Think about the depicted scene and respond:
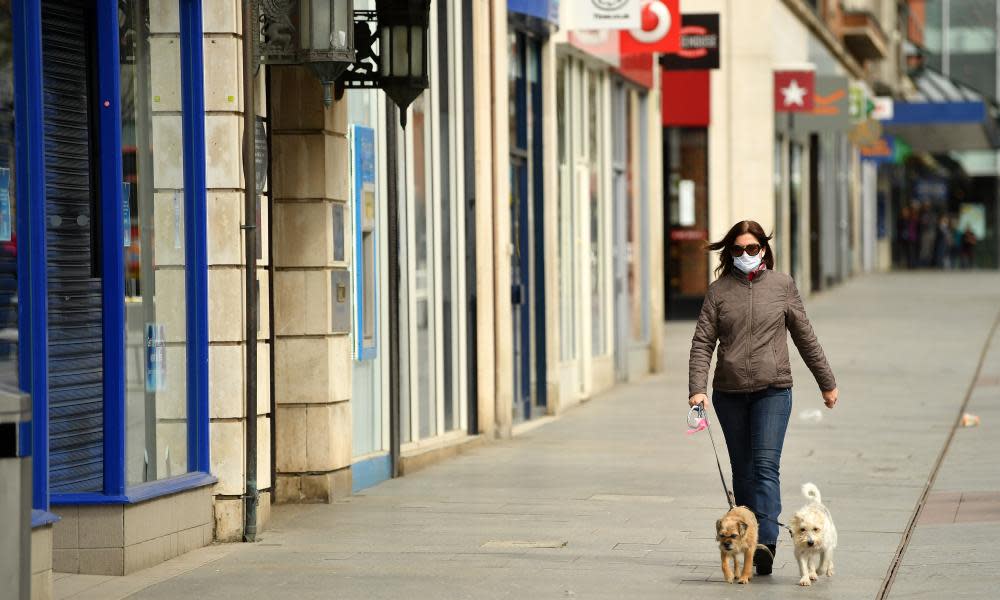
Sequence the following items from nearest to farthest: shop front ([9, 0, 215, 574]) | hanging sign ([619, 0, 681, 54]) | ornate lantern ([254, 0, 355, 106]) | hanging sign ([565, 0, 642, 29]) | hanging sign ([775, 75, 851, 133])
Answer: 1. shop front ([9, 0, 215, 574])
2. ornate lantern ([254, 0, 355, 106])
3. hanging sign ([565, 0, 642, 29])
4. hanging sign ([619, 0, 681, 54])
5. hanging sign ([775, 75, 851, 133])

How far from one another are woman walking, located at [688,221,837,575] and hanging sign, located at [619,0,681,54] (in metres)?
10.6

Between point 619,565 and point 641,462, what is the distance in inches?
179

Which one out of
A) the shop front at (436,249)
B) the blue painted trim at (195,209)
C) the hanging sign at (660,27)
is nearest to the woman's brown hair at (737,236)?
the blue painted trim at (195,209)

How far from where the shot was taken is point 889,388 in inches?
759

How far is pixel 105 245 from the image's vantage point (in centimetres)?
888

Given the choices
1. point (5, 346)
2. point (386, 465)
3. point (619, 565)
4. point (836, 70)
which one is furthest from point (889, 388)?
point (836, 70)

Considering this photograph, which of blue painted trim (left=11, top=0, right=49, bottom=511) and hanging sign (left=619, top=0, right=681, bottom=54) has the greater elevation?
hanging sign (left=619, top=0, right=681, bottom=54)

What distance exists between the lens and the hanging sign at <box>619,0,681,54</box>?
19.3m

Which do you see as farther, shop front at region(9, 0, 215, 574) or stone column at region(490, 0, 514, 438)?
stone column at region(490, 0, 514, 438)

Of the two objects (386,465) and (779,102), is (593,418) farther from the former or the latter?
(779,102)

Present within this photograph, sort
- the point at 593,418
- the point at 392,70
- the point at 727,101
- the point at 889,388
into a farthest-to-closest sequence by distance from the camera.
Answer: the point at 727,101 → the point at 889,388 → the point at 593,418 → the point at 392,70

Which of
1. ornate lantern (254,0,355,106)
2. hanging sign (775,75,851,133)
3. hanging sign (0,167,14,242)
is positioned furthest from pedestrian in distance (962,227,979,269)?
hanging sign (0,167,14,242)

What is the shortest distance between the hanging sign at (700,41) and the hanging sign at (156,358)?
52.9ft

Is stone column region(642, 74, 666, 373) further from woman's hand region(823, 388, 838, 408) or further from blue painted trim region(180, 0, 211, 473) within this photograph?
woman's hand region(823, 388, 838, 408)
